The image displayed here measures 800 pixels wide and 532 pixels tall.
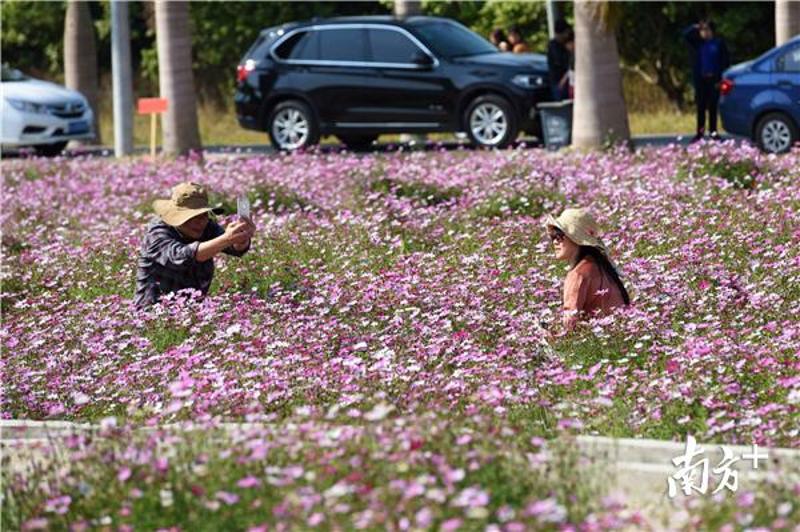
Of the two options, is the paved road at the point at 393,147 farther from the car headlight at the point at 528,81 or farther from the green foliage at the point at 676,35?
the green foliage at the point at 676,35

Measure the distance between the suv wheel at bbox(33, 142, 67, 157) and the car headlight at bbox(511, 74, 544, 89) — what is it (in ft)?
25.2

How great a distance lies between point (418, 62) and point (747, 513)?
1963 centimetres

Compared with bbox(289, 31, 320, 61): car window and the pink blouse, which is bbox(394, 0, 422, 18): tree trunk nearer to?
bbox(289, 31, 320, 61): car window

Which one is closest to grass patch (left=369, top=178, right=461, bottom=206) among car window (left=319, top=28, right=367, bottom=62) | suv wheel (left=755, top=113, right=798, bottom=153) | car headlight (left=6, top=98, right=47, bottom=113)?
suv wheel (left=755, top=113, right=798, bottom=153)

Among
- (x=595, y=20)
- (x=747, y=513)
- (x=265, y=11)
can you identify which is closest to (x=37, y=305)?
(x=747, y=513)

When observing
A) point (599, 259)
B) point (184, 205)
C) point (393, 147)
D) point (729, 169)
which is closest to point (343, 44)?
point (393, 147)

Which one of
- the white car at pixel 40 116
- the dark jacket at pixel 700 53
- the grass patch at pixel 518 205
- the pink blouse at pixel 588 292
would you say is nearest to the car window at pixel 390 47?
the dark jacket at pixel 700 53

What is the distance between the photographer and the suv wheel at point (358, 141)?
27.2 meters

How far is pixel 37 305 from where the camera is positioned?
1302 cm

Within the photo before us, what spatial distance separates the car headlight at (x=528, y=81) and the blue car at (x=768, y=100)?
9.99 ft

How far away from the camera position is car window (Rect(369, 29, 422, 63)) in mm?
25609

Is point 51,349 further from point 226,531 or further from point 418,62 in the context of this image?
point 418,62

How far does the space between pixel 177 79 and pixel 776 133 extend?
7.33 meters

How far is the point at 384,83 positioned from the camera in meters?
25.8
